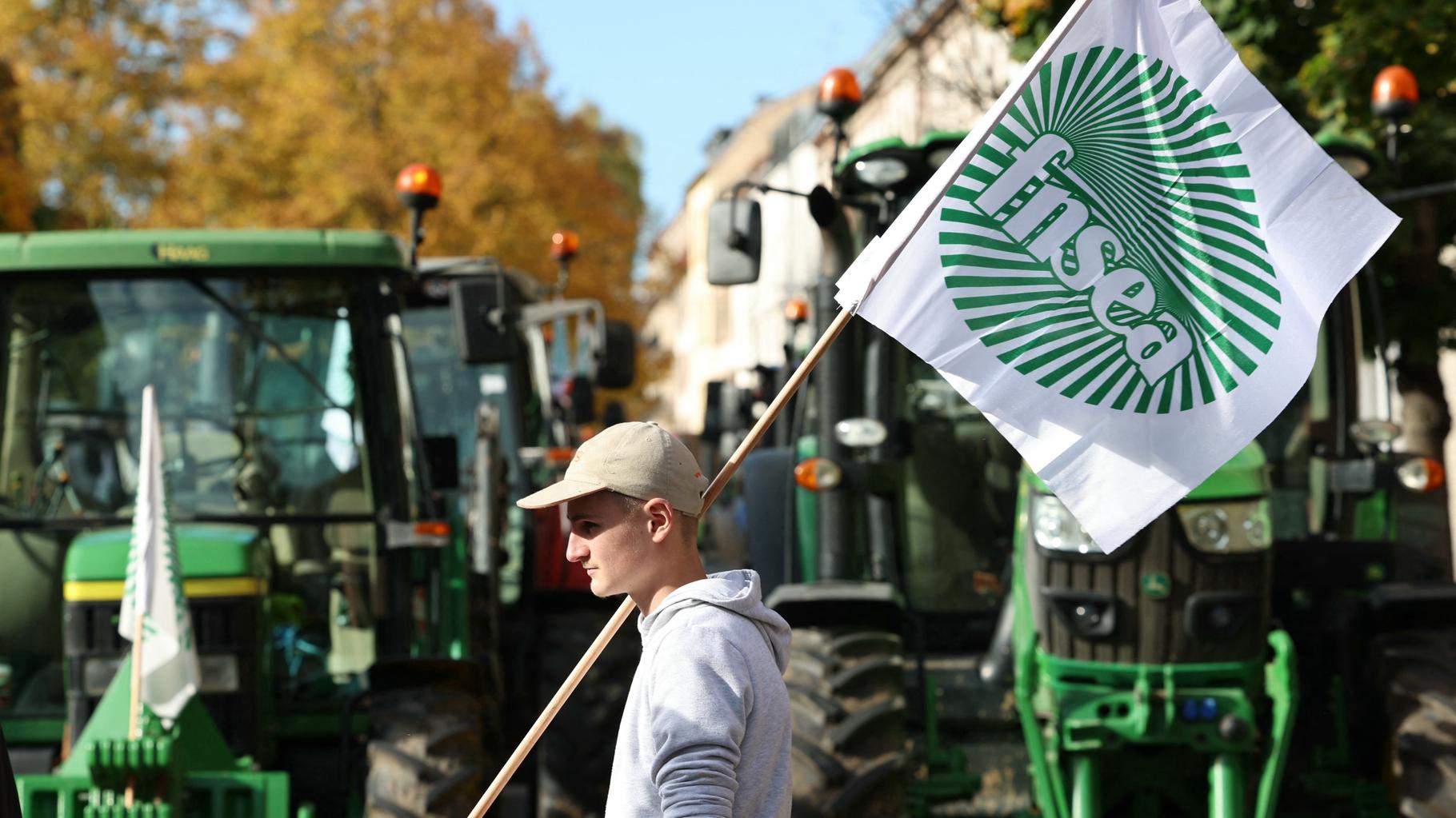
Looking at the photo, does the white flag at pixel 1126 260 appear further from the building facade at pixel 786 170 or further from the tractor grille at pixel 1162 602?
the building facade at pixel 786 170

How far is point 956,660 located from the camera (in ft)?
26.5

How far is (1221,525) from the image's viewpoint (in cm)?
633

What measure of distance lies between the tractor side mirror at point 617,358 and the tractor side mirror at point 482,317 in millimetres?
2888

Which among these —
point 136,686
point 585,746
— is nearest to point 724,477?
point 136,686

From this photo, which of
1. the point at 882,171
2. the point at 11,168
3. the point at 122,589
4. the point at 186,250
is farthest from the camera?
the point at 11,168

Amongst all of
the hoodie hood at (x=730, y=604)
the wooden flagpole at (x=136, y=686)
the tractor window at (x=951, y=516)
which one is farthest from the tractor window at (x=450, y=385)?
the hoodie hood at (x=730, y=604)

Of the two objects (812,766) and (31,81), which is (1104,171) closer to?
(812,766)

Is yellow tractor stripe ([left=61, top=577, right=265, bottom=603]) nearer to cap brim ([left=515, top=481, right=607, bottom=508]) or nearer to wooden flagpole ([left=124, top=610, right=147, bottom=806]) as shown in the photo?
wooden flagpole ([left=124, top=610, right=147, bottom=806])

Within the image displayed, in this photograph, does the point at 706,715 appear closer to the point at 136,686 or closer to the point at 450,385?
the point at 136,686

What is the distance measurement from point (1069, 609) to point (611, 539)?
352 cm

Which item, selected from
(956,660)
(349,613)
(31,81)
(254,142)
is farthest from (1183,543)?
(31,81)

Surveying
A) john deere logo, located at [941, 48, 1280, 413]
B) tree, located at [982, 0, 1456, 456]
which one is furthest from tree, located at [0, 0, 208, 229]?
john deere logo, located at [941, 48, 1280, 413]

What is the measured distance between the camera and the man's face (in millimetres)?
3156

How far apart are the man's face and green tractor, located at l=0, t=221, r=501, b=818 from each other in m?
3.60
